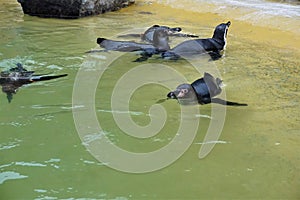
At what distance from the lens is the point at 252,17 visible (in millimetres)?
8250

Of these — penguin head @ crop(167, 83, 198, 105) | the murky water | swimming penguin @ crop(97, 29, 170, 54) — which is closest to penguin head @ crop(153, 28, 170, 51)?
swimming penguin @ crop(97, 29, 170, 54)

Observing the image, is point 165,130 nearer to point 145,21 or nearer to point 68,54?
point 68,54

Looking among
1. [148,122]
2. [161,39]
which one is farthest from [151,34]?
[148,122]

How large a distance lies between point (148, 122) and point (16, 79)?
169 centimetres

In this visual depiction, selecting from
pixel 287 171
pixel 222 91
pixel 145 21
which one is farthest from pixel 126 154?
pixel 145 21

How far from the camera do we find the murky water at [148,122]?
2.66 meters

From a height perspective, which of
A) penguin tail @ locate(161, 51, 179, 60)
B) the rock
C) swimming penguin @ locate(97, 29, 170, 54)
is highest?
the rock

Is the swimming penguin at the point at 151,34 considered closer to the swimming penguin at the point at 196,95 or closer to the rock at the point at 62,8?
the rock at the point at 62,8

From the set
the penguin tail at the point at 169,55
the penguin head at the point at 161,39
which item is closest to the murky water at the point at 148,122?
the penguin tail at the point at 169,55

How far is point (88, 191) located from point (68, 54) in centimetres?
357

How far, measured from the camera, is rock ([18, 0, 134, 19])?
9.06 m

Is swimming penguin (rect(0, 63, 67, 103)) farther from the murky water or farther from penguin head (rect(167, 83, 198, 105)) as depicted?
penguin head (rect(167, 83, 198, 105))

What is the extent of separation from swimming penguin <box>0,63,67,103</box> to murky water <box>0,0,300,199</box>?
10cm

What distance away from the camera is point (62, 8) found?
358 inches
